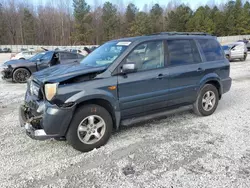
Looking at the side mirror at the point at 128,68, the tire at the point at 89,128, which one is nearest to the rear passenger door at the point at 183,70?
the side mirror at the point at 128,68

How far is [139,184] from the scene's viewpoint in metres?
2.91

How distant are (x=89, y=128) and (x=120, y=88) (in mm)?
830

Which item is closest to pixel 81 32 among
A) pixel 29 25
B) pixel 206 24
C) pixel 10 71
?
pixel 29 25

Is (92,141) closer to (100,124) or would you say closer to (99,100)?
(100,124)

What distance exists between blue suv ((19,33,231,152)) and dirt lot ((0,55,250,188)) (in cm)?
34

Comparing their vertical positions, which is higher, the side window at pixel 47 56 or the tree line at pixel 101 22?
the tree line at pixel 101 22

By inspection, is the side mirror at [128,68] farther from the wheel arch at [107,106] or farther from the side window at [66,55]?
the side window at [66,55]

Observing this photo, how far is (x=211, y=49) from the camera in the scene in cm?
A: 543

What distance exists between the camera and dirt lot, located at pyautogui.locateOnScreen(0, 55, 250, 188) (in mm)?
3000


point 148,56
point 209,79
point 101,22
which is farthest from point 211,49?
point 101,22

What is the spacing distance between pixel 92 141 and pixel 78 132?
313mm

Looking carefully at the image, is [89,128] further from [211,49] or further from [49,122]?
[211,49]

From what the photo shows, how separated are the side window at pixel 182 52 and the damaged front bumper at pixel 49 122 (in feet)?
7.47

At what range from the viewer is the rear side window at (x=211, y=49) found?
5.26 m
